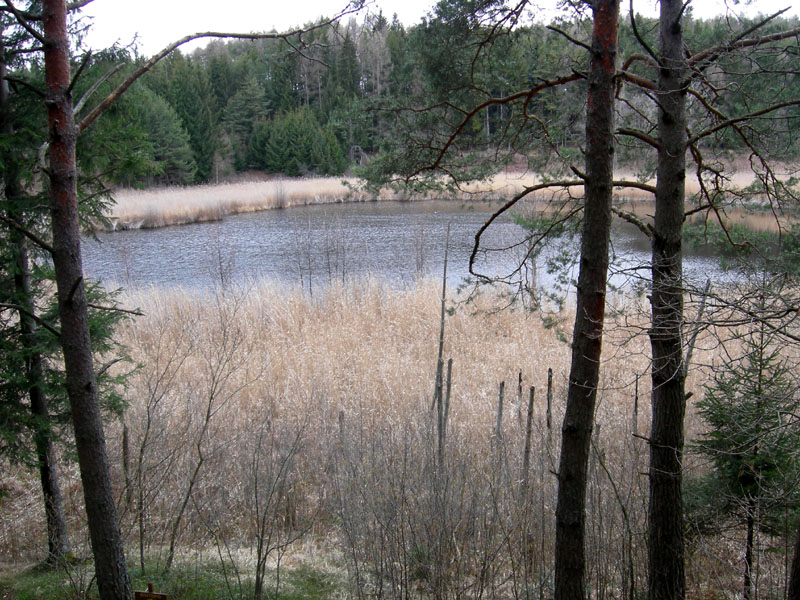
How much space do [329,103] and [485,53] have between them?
99.8ft

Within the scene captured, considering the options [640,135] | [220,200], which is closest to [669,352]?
[640,135]

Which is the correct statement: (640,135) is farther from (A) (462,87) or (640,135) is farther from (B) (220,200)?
(B) (220,200)

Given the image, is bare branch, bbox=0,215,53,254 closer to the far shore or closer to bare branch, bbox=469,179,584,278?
bare branch, bbox=469,179,584,278

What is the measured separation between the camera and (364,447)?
18.8ft

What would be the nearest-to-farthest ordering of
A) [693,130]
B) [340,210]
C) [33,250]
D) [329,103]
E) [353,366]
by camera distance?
[33,250]
[693,130]
[353,366]
[340,210]
[329,103]

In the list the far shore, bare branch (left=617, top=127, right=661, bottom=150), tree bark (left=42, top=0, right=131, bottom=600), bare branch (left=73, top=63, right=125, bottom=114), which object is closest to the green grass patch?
tree bark (left=42, top=0, right=131, bottom=600)

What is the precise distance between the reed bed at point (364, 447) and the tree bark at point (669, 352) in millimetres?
182

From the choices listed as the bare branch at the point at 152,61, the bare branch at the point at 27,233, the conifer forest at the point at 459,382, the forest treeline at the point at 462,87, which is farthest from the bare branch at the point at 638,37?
the bare branch at the point at 27,233

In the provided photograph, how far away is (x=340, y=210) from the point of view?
25.0 meters

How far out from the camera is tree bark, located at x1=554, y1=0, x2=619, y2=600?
351 cm

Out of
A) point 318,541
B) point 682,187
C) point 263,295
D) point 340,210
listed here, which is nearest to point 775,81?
point 682,187

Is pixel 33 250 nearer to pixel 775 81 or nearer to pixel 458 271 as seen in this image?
pixel 775 81

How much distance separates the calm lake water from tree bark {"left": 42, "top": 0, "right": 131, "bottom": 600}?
9712mm

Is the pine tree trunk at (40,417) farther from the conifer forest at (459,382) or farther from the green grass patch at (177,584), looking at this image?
the green grass patch at (177,584)
